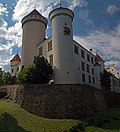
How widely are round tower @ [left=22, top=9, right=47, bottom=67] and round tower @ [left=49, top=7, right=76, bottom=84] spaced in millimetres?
7670

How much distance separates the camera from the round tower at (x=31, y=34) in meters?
46.3

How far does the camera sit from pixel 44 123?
92.4 feet

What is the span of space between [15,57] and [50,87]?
97.9ft

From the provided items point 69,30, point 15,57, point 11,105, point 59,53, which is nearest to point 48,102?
point 11,105

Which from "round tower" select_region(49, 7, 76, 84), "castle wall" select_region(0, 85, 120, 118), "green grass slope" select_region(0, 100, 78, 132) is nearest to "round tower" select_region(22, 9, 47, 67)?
"round tower" select_region(49, 7, 76, 84)

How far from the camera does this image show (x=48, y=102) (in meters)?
31.4

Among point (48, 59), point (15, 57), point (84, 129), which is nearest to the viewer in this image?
Result: point (84, 129)

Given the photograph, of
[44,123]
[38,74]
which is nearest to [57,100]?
[44,123]

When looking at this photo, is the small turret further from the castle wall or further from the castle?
the castle wall

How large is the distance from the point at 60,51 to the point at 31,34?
1214cm

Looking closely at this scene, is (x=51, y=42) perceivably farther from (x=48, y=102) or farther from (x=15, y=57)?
(x=15, y=57)

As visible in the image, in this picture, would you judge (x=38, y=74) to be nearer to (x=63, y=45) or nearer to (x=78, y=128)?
(x=63, y=45)

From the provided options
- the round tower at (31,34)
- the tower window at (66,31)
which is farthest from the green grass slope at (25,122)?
the round tower at (31,34)

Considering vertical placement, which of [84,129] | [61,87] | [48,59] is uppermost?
[48,59]
